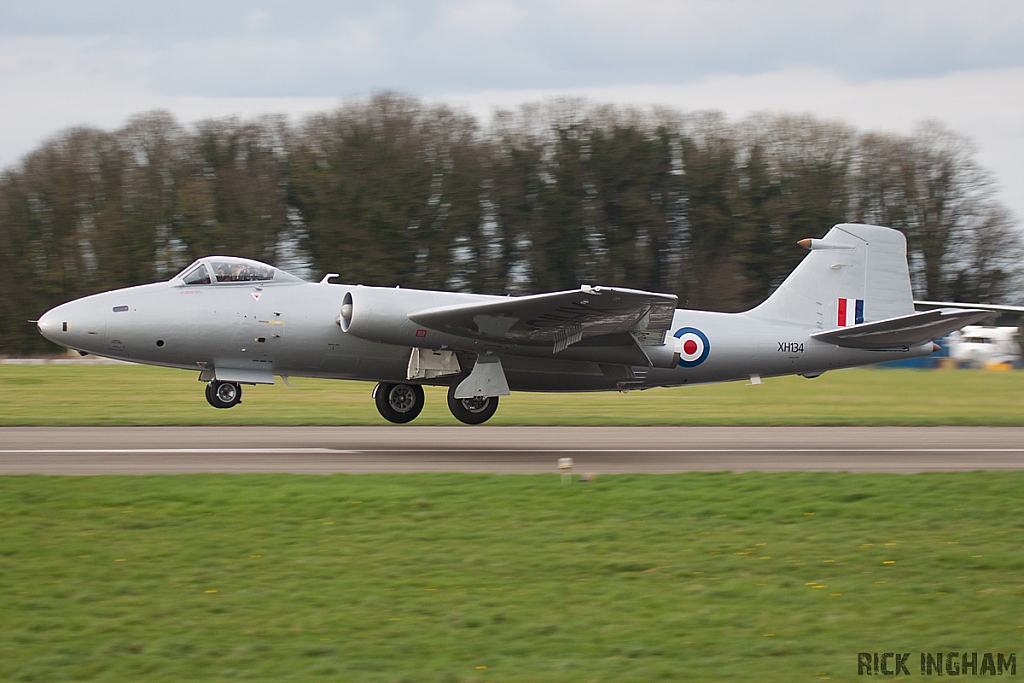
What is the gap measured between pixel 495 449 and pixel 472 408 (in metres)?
2.47

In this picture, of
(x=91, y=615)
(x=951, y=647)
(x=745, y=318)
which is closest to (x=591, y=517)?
(x=951, y=647)

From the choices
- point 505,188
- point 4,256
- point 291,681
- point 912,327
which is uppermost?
point 505,188

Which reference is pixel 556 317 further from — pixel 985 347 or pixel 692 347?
pixel 985 347

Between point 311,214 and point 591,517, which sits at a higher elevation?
point 311,214

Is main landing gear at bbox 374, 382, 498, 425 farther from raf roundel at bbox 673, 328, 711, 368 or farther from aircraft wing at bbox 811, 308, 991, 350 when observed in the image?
aircraft wing at bbox 811, 308, 991, 350

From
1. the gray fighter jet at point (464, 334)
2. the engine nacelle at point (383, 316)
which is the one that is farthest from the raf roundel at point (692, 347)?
the engine nacelle at point (383, 316)

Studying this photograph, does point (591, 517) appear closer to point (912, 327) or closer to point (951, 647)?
point (951, 647)

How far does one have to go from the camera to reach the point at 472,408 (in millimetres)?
17719

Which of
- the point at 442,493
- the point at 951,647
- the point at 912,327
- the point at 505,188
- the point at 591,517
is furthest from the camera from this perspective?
the point at 505,188

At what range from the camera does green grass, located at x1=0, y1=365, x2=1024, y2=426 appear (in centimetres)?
2036

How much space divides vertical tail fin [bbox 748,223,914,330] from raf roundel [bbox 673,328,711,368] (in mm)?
1708

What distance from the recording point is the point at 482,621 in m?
6.23

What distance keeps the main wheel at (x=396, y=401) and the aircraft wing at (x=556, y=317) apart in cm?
252

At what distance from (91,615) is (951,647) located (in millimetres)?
5308
